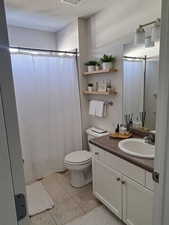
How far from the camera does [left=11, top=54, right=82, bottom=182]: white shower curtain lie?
7.43ft

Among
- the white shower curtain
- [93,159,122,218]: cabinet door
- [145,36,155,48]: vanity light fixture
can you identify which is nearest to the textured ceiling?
the white shower curtain

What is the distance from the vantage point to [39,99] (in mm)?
2400

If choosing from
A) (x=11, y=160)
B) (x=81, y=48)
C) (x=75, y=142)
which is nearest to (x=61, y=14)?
(x=81, y=48)

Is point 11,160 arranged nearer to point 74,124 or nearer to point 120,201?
point 120,201

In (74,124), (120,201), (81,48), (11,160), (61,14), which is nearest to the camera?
(11,160)

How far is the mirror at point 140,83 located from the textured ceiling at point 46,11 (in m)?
0.77

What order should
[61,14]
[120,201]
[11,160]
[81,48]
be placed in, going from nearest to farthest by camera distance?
[11,160]
[120,201]
[61,14]
[81,48]

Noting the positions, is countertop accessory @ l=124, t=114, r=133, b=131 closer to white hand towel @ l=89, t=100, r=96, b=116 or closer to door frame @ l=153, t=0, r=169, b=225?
white hand towel @ l=89, t=100, r=96, b=116

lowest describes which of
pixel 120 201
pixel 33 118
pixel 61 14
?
pixel 120 201

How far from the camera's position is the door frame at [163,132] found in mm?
799

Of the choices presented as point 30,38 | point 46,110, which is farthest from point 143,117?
point 30,38

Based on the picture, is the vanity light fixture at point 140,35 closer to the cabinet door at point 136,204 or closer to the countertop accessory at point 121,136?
the countertop accessory at point 121,136

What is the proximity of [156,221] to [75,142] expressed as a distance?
1915mm

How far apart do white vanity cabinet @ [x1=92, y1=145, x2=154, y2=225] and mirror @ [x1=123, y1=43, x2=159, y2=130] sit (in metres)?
0.65
